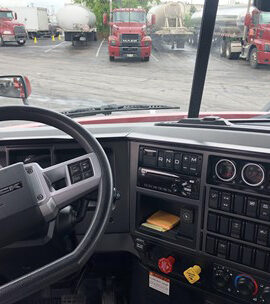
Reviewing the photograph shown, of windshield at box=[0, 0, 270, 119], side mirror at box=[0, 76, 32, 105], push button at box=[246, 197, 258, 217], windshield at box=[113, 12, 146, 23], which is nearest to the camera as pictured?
push button at box=[246, 197, 258, 217]

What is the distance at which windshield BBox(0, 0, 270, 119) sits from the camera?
2676mm

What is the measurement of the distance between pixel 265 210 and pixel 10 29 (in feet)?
69.3

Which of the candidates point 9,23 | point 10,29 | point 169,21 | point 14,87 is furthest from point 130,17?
point 14,87

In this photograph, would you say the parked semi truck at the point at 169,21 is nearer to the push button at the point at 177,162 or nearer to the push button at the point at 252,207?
the push button at the point at 177,162

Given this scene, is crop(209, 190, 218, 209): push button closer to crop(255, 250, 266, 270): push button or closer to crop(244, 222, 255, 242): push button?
crop(244, 222, 255, 242): push button

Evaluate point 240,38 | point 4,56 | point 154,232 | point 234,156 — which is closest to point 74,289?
point 154,232

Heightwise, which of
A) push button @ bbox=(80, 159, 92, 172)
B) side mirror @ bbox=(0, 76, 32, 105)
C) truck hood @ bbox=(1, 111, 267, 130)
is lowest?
truck hood @ bbox=(1, 111, 267, 130)

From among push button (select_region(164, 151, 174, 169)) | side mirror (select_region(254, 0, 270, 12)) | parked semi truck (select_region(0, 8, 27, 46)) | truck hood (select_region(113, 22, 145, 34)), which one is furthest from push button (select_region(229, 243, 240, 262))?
parked semi truck (select_region(0, 8, 27, 46))

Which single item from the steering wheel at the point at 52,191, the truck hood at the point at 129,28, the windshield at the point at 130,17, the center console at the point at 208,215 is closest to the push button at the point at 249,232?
the center console at the point at 208,215

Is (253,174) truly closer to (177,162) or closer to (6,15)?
(177,162)

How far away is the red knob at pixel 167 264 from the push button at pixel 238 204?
0.49m

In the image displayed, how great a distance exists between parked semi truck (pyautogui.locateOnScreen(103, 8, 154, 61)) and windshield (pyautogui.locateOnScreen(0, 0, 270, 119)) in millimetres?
37

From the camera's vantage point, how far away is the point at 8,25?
20.1m

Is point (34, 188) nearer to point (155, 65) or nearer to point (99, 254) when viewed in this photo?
point (99, 254)
